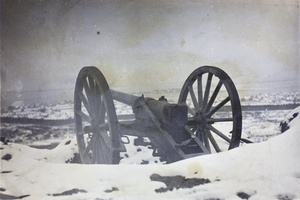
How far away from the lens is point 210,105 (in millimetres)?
3566

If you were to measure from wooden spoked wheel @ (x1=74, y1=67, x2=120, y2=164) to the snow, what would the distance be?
0.35m

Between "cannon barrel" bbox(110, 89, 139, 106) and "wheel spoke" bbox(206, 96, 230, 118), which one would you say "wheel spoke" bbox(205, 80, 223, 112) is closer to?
"wheel spoke" bbox(206, 96, 230, 118)

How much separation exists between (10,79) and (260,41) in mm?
2575

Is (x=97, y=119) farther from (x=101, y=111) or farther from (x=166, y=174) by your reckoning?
(x=166, y=174)

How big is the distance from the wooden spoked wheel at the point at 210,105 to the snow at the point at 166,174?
58cm

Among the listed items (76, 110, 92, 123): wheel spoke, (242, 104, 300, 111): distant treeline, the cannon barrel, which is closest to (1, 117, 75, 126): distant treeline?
(76, 110, 92, 123): wheel spoke

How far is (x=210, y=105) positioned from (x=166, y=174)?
1395 millimetres

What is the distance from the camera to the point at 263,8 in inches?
113

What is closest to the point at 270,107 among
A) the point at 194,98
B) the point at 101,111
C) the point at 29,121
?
the point at 194,98

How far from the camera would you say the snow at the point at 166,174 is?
7.77ft

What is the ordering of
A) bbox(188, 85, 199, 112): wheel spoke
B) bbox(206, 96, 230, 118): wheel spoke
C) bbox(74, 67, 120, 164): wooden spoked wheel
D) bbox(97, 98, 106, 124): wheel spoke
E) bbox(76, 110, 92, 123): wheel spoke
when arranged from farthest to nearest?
bbox(188, 85, 199, 112): wheel spoke < bbox(76, 110, 92, 123): wheel spoke < bbox(206, 96, 230, 118): wheel spoke < bbox(97, 98, 106, 124): wheel spoke < bbox(74, 67, 120, 164): wooden spoked wheel

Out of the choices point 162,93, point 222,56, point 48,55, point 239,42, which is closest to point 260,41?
point 239,42

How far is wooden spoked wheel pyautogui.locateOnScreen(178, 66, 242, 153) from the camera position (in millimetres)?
3152

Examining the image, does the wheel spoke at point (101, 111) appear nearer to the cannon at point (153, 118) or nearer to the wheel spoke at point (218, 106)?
the cannon at point (153, 118)
